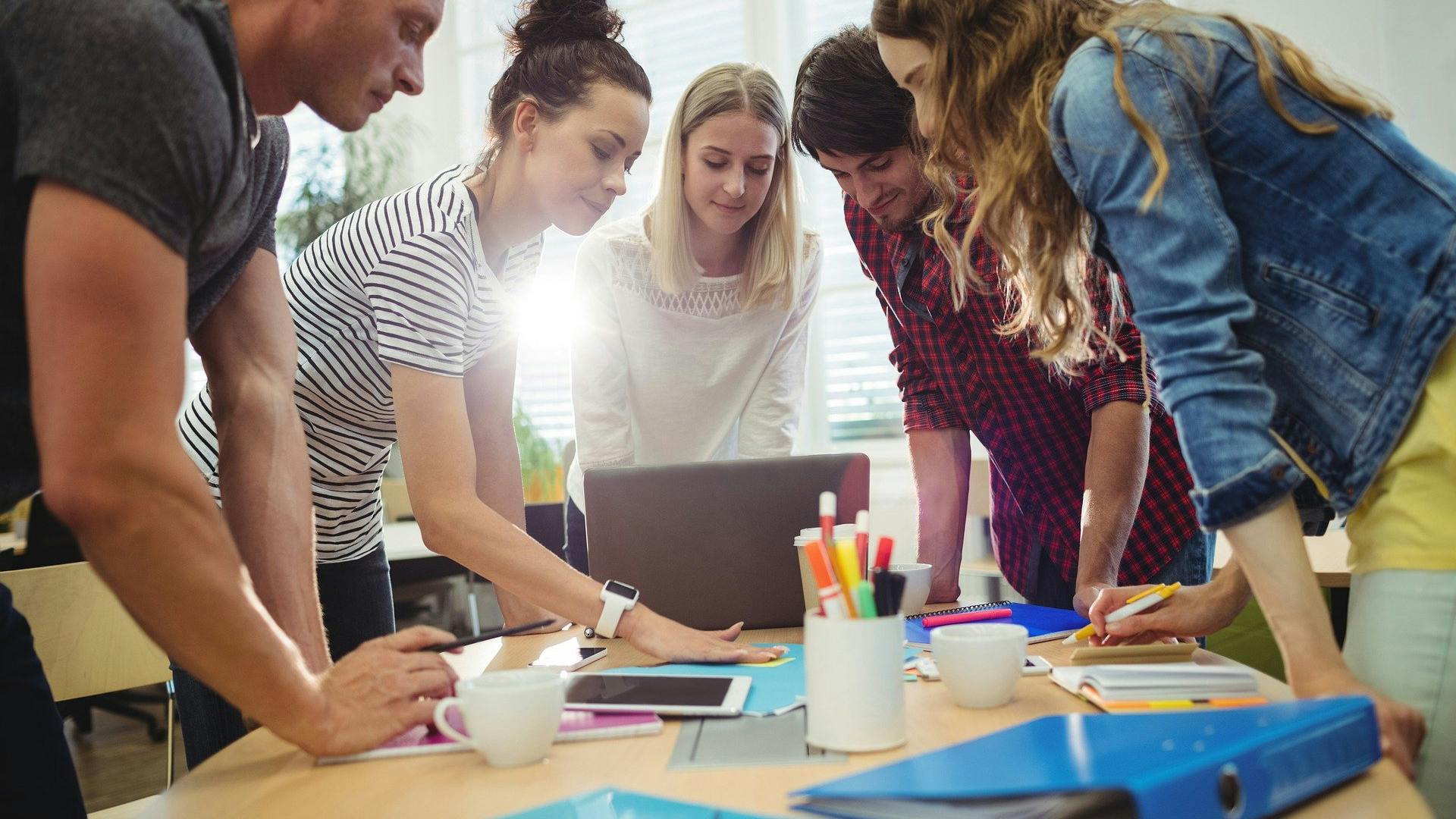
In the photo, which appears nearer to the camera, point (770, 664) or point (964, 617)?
point (770, 664)

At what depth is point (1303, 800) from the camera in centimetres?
69

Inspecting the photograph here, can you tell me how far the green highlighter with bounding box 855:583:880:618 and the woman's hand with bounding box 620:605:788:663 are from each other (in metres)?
0.37

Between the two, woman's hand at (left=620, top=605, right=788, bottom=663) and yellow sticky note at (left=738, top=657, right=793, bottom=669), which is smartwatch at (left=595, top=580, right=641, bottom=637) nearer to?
woman's hand at (left=620, top=605, right=788, bottom=663)

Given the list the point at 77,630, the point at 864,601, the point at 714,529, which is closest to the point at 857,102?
the point at 714,529

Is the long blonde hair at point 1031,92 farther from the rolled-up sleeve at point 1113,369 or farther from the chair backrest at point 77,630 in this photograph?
the chair backrest at point 77,630

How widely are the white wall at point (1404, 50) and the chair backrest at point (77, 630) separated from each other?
3.93 meters

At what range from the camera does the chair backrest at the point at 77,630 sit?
169cm

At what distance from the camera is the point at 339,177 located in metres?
5.51

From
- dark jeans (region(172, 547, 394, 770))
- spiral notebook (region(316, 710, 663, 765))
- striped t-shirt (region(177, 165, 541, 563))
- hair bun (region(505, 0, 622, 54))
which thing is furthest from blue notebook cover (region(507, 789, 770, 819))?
hair bun (region(505, 0, 622, 54))

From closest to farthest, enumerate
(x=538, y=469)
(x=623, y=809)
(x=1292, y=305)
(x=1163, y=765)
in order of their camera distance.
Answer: (x=1163, y=765), (x=623, y=809), (x=1292, y=305), (x=538, y=469)

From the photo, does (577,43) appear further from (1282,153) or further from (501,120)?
(1282,153)

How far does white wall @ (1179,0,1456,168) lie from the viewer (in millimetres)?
3787

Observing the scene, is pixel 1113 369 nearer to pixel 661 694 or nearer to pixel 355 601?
pixel 661 694

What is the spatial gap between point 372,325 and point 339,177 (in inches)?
172
